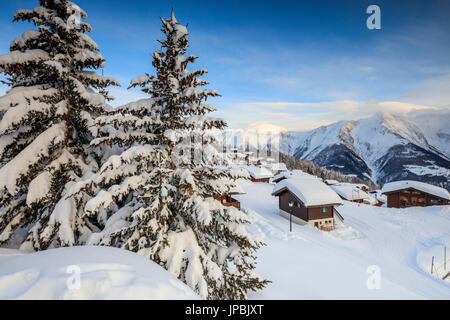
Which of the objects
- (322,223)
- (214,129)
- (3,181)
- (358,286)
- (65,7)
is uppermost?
(65,7)

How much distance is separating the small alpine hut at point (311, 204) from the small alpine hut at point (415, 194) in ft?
106

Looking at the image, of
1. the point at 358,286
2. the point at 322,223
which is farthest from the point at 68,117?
the point at 322,223

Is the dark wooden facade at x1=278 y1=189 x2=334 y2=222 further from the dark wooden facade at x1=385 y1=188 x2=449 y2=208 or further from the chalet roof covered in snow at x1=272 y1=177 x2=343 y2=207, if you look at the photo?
the dark wooden facade at x1=385 y1=188 x2=449 y2=208

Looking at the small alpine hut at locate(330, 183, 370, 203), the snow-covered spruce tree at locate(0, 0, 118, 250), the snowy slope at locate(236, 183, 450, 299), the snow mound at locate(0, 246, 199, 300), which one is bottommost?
the small alpine hut at locate(330, 183, 370, 203)

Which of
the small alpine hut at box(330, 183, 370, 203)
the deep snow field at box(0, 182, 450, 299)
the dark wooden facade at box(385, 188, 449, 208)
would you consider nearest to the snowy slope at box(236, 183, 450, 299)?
the deep snow field at box(0, 182, 450, 299)

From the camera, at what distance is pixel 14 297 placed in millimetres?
2695

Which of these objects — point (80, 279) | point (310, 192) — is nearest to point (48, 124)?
point (80, 279)

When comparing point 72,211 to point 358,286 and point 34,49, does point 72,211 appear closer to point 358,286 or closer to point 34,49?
point 34,49

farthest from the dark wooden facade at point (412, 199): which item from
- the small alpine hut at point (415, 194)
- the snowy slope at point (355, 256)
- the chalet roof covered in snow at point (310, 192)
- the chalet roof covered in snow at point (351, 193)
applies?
the chalet roof covered in snow at point (310, 192)

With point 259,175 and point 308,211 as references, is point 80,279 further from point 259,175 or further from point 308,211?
point 259,175

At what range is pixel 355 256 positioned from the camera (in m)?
17.5

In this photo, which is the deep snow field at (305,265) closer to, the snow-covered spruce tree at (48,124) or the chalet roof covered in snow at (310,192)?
the snow-covered spruce tree at (48,124)

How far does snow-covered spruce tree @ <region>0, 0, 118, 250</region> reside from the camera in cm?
710

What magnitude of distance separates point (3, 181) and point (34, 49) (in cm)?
512
